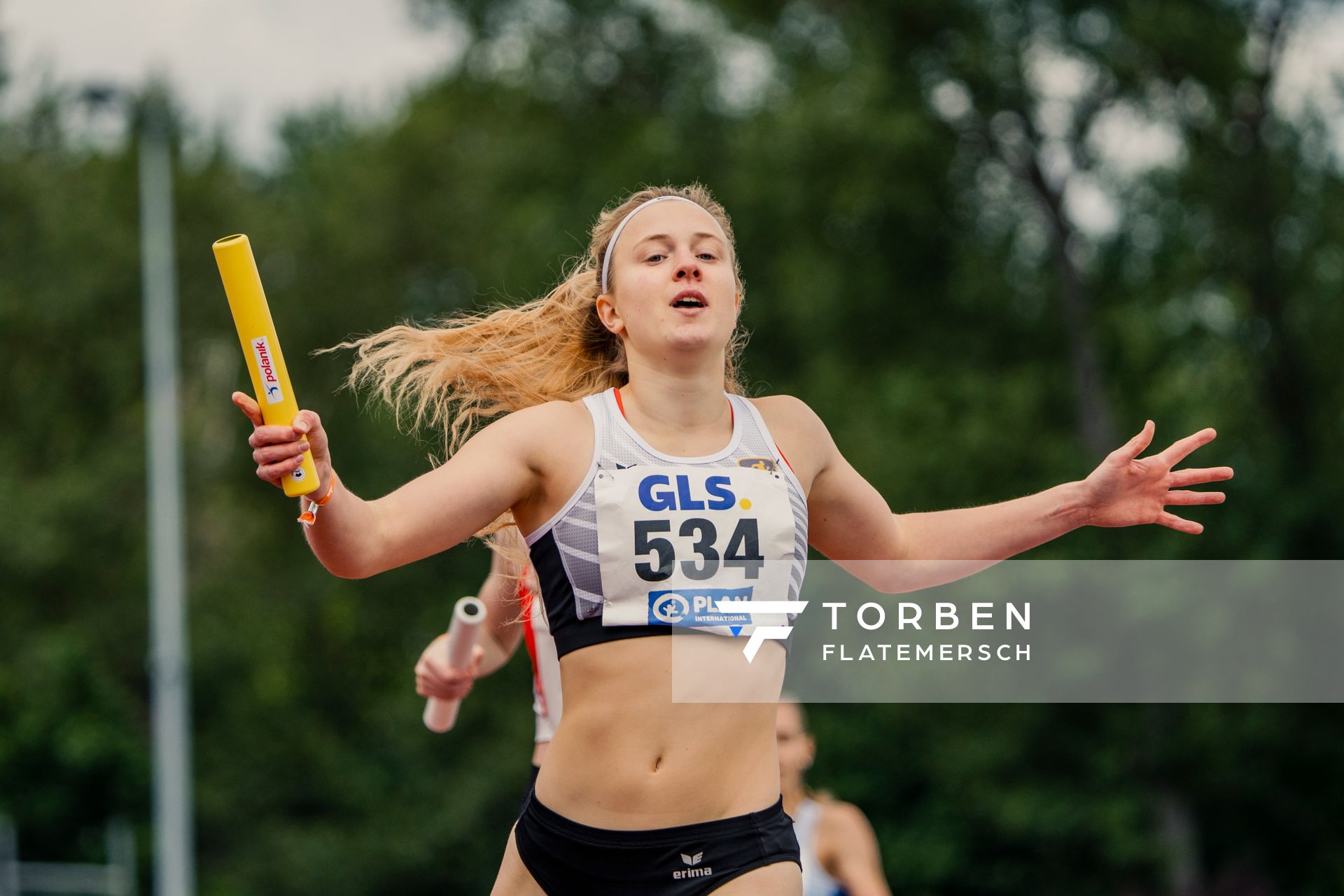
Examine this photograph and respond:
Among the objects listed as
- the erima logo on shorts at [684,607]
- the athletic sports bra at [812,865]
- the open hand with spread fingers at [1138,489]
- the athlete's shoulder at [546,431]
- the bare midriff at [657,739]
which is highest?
the athlete's shoulder at [546,431]

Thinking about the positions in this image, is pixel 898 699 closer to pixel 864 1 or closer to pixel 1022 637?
pixel 1022 637

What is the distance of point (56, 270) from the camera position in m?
26.8

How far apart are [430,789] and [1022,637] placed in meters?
8.97

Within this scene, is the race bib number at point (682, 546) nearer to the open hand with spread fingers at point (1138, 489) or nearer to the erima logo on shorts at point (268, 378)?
the erima logo on shorts at point (268, 378)

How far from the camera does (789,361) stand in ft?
73.5

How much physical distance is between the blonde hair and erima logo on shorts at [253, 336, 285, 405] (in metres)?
0.85

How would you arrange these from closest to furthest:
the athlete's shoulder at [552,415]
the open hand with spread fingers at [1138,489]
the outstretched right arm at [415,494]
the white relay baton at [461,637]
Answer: the outstretched right arm at [415,494] → the athlete's shoulder at [552,415] → the open hand with spread fingers at [1138,489] → the white relay baton at [461,637]

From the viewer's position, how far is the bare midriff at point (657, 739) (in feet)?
11.2

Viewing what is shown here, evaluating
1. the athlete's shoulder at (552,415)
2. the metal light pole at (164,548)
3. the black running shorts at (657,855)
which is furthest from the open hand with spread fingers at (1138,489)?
the metal light pole at (164,548)

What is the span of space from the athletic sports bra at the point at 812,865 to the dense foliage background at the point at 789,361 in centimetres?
809

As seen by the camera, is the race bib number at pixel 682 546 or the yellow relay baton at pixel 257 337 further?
the race bib number at pixel 682 546

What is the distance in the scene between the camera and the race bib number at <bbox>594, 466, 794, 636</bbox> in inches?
136

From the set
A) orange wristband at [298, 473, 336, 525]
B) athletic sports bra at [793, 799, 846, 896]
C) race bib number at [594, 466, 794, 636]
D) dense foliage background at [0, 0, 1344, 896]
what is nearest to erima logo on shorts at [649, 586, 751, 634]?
race bib number at [594, 466, 794, 636]

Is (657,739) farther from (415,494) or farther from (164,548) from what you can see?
(164,548)
